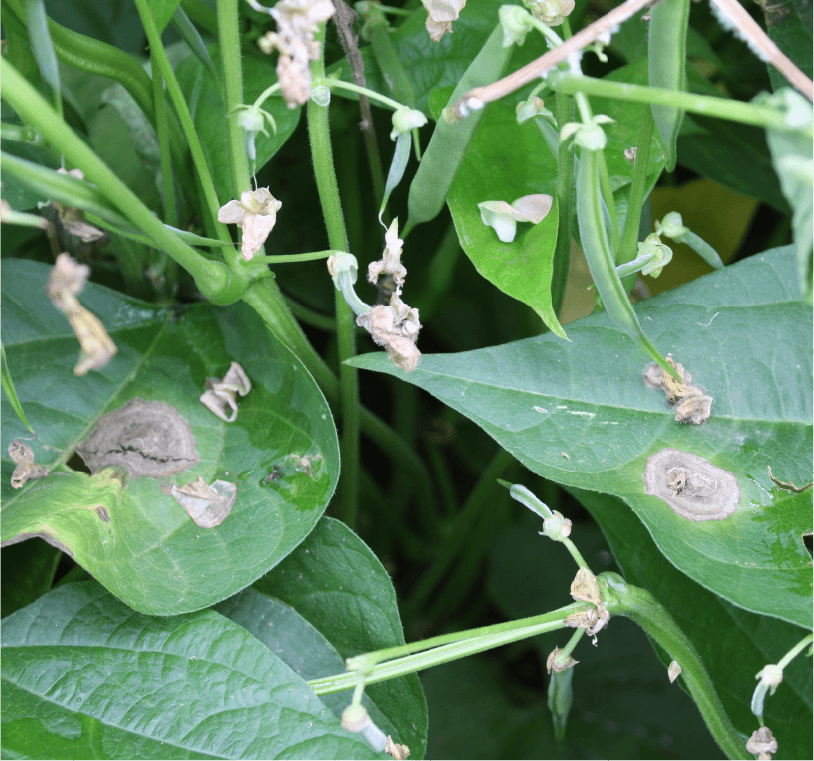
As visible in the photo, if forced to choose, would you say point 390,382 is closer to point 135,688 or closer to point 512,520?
point 512,520

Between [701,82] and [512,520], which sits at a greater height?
[701,82]

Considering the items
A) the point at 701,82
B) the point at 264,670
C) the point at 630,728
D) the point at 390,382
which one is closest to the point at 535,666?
the point at 630,728

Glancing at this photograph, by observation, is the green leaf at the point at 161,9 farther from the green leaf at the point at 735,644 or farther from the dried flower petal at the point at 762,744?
the dried flower petal at the point at 762,744

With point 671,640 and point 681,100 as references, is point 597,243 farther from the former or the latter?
point 671,640

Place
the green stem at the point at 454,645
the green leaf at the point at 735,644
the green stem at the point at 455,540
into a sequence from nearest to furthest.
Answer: the green stem at the point at 454,645 < the green leaf at the point at 735,644 < the green stem at the point at 455,540

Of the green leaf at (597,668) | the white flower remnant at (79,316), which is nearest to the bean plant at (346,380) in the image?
the white flower remnant at (79,316)

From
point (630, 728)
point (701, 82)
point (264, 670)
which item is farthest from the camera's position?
point (630, 728)

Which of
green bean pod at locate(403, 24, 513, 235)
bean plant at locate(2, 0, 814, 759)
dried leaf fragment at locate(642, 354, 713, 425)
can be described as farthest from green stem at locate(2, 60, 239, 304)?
dried leaf fragment at locate(642, 354, 713, 425)
